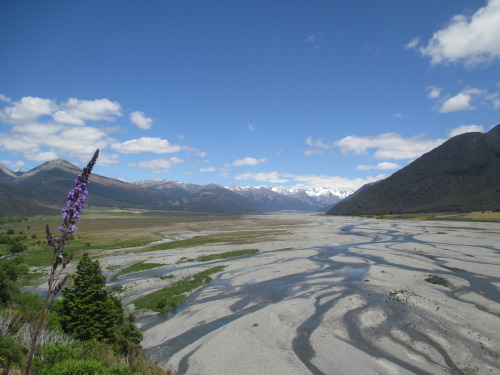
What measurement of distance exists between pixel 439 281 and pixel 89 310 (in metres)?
37.2

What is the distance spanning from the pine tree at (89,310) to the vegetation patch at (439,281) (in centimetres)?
3436

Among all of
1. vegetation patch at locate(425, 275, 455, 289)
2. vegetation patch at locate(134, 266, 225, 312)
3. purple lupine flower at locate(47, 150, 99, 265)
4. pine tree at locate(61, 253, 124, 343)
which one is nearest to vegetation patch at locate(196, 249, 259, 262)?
vegetation patch at locate(134, 266, 225, 312)

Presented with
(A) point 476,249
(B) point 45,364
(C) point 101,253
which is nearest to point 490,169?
(A) point 476,249

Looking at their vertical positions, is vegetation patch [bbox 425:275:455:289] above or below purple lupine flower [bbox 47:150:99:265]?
below

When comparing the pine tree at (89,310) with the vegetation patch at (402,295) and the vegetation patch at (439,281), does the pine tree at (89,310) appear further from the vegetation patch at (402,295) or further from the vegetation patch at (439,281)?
the vegetation patch at (439,281)

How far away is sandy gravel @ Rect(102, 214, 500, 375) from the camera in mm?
18406

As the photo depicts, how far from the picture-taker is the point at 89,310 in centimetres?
1961

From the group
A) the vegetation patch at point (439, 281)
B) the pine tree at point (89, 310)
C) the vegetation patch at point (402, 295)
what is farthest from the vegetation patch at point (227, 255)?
the pine tree at point (89, 310)

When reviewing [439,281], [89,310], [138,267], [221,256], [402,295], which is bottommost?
[138,267]

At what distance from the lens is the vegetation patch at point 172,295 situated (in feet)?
96.1

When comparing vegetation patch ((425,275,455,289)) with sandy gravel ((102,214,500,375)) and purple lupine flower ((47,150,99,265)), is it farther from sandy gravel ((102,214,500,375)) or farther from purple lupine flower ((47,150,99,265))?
purple lupine flower ((47,150,99,265))

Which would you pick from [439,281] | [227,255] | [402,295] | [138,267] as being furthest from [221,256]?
[439,281]

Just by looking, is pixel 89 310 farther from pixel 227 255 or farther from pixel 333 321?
pixel 227 255

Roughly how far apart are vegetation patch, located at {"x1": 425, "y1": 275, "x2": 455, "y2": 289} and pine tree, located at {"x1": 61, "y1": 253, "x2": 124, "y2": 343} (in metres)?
34.4
